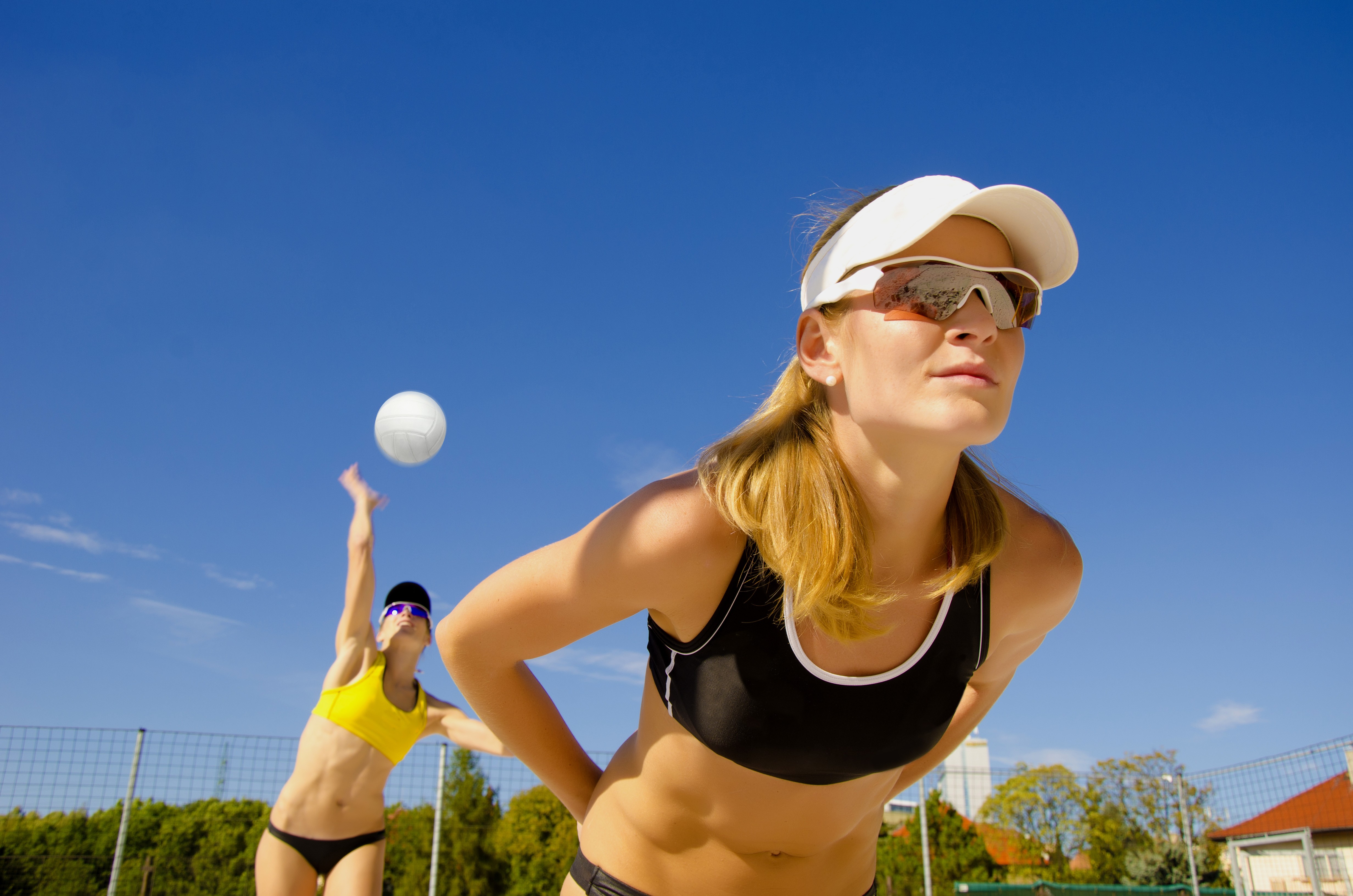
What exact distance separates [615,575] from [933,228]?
3.20 feet

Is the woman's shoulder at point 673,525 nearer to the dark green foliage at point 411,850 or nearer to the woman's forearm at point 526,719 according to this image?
the woman's forearm at point 526,719

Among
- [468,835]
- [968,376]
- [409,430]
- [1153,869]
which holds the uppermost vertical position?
[409,430]

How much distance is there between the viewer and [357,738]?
6.14 m

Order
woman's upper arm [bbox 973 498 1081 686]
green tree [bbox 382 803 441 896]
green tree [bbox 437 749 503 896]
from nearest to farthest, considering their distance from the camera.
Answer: woman's upper arm [bbox 973 498 1081 686]
green tree [bbox 437 749 503 896]
green tree [bbox 382 803 441 896]

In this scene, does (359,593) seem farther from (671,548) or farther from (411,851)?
(411,851)

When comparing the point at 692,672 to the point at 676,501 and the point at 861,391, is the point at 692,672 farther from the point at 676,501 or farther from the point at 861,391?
the point at 861,391

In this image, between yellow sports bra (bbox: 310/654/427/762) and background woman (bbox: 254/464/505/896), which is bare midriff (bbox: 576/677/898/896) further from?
yellow sports bra (bbox: 310/654/427/762)

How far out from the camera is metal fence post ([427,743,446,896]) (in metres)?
10.1

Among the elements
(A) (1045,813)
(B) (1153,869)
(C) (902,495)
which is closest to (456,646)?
(C) (902,495)

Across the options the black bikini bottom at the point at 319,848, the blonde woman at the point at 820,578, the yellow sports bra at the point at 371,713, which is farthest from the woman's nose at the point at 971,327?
the black bikini bottom at the point at 319,848

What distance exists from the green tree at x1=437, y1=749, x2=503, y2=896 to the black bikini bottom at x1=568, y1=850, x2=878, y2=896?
30.7 feet

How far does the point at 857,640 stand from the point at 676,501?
500mm

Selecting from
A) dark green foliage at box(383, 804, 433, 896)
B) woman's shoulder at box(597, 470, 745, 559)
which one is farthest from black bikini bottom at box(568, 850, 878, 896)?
dark green foliage at box(383, 804, 433, 896)

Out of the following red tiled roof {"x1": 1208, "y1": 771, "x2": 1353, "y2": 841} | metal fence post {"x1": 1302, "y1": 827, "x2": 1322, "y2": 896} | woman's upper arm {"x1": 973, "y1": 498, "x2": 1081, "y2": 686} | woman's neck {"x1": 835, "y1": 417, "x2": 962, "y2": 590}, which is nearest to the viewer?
woman's neck {"x1": 835, "y1": 417, "x2": 962, "y2": 590}
